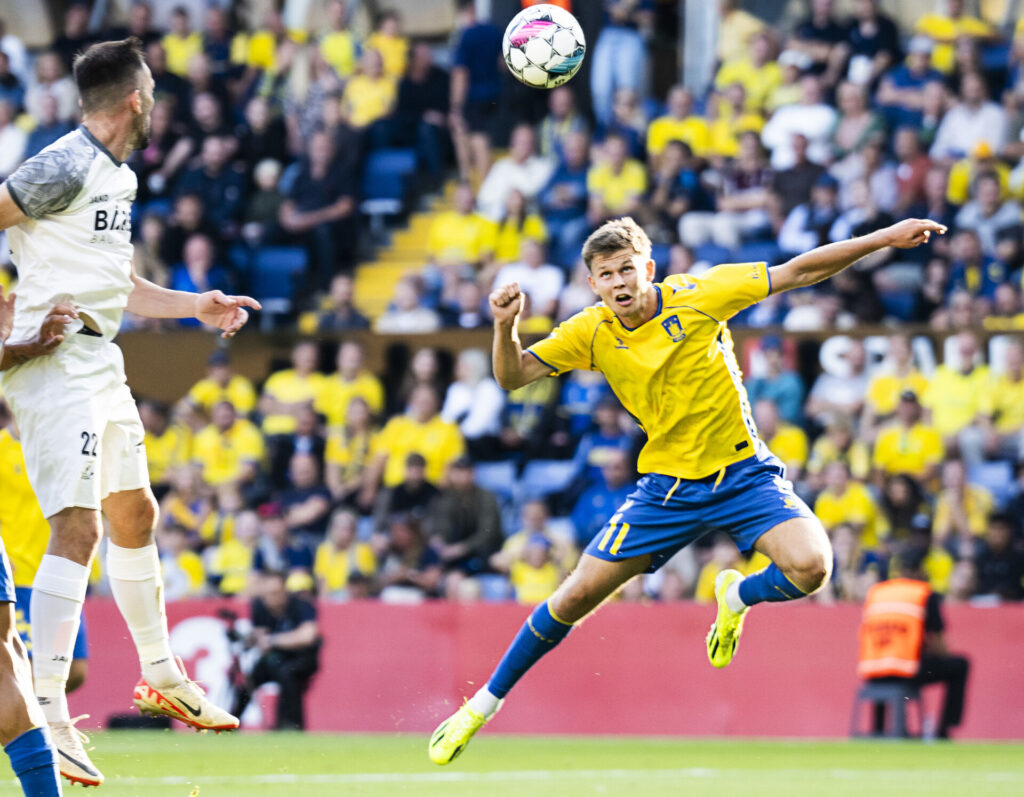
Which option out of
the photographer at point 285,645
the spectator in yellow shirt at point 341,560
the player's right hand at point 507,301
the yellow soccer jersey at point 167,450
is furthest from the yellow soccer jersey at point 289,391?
the player's right hand at point 507,301

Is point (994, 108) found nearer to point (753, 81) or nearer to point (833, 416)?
point (753, 81)

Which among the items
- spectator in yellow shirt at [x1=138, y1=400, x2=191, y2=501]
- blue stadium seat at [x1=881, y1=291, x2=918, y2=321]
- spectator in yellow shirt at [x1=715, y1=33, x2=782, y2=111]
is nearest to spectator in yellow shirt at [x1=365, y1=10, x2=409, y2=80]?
spectator in yellow shirt at [x1=715, y1=33, x2=782, y2=111]

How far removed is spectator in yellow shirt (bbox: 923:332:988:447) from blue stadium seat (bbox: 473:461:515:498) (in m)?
3.52

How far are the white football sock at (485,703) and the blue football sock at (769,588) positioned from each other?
1319 mm

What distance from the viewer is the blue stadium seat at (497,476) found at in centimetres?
1396

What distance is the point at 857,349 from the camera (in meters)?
13.3

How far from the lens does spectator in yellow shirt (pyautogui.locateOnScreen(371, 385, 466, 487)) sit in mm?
13875

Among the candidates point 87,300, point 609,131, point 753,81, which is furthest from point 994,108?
point 87,300

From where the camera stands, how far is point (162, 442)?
14.7 m

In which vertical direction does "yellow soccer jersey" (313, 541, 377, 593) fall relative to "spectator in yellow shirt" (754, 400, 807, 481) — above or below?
below

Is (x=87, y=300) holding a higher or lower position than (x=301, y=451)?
higher

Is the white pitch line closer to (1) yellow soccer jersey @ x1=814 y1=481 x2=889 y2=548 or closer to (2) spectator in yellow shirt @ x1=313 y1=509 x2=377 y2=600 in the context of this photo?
(1) yellow soccer jersey @ x1=814 y1=481 x2=889 y2=548

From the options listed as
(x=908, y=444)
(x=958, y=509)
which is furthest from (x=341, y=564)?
(x=958, y=509)

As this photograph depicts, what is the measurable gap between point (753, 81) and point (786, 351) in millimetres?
3740
